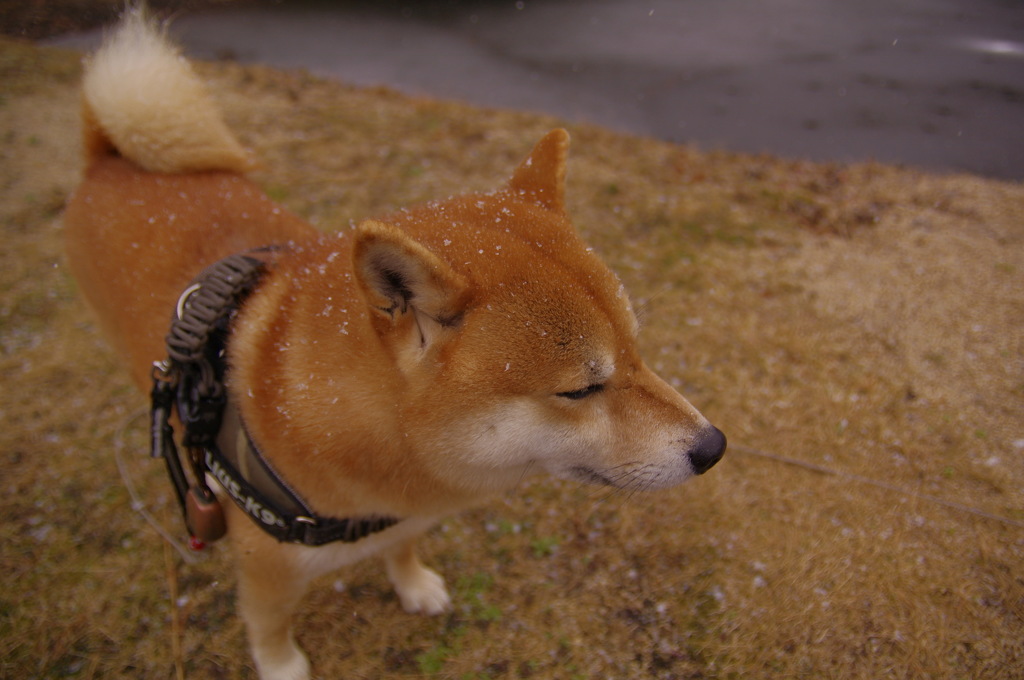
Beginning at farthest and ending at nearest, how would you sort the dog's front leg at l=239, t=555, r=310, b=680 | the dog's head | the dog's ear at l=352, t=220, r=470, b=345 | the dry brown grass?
the dry brown grass → the dog's front leg at l=239, t=555, r=310, b=680 → the dog's head → the dog's ear at l=352, t=220, r=470, b=345

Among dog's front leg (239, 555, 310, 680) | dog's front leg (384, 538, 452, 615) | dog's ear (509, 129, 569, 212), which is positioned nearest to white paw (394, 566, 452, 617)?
dog's front leg (384, 538, 452, 615)

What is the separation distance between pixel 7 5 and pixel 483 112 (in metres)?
6.32

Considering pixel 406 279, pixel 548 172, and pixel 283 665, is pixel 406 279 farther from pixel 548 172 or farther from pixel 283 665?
pixel 283 665

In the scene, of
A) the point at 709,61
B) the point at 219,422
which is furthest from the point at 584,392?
the point at 709,61

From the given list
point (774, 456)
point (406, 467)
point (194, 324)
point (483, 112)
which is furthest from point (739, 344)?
point (483, 112)

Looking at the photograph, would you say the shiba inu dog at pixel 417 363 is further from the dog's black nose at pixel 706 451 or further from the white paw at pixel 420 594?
the white paw at pixel 420 594

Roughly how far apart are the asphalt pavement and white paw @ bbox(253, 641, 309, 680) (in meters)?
4.62

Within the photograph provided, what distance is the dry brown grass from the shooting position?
221 cm

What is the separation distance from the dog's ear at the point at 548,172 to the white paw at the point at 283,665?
5.76 feet

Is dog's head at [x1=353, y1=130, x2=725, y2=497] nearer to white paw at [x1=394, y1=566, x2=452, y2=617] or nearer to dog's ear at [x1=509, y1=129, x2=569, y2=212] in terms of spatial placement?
dog's ear at [x1=509, y1=129, x2=569, y2=212]

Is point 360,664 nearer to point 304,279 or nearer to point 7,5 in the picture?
point 304,279

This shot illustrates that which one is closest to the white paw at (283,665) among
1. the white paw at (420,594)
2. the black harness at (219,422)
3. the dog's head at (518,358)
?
the white paw at (420,594)

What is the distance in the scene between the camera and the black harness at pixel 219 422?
160cm

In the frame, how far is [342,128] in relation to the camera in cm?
511
